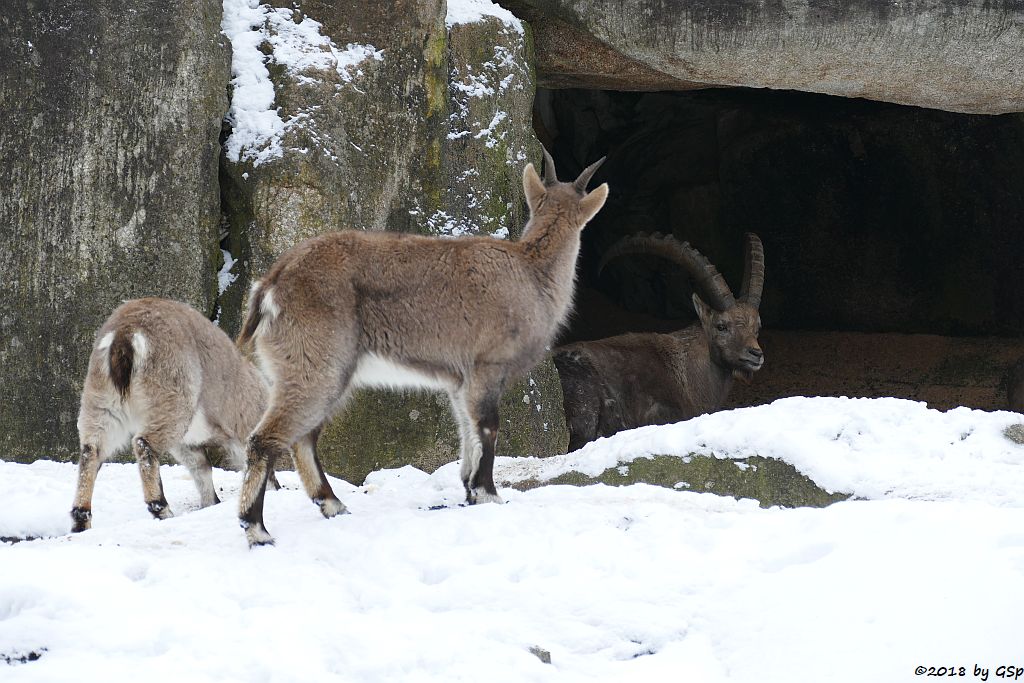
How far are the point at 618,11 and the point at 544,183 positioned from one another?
10.6 feet

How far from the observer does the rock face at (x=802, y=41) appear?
9039 millimetres

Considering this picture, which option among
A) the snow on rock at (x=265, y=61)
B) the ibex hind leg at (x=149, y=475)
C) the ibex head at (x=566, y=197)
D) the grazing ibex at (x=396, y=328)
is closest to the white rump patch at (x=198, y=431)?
the ibex hind leg at (x=149, y=475)

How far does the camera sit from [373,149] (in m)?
8.11

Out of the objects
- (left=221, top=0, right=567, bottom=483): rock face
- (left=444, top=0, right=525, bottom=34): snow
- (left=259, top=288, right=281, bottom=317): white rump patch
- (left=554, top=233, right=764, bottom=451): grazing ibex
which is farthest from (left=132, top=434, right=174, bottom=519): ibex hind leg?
(left=554, top=233, right=764, bottom=451): grazing ibex

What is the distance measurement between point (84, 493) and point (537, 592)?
2.33 m

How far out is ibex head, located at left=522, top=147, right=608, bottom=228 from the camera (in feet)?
19.5

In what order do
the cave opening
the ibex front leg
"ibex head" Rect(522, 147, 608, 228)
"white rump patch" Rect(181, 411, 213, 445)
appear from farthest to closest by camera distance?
the cave opening < "white rump patch" Rect(181, 411, 213, 445) < "ibex head" Rect(522, 147, 608, 228) < the ibex front leg

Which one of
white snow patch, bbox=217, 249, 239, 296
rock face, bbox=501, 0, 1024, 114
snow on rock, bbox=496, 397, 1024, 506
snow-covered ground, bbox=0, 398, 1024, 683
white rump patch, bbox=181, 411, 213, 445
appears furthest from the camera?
rock face, bbox=501, 0, 1024, 114

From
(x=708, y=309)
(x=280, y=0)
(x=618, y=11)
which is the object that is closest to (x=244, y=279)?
(x=280, y=0)

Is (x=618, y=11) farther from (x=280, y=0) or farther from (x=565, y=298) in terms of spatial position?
(x=565, y=298)

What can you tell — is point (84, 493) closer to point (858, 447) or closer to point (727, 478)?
point (727, 478)

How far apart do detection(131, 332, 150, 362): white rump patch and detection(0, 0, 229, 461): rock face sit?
190 centimetres

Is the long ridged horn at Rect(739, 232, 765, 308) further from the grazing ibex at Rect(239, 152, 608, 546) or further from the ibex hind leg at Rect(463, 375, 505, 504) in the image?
the ibex hind leg at Rect(463, 375, 505, 504)

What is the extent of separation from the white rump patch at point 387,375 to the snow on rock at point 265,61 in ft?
9.94
